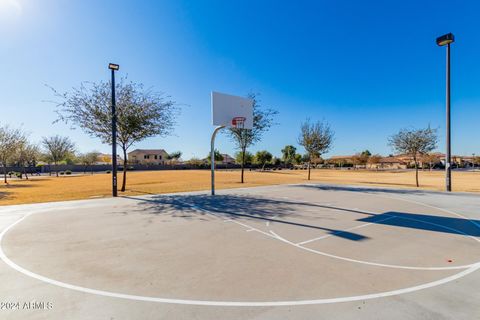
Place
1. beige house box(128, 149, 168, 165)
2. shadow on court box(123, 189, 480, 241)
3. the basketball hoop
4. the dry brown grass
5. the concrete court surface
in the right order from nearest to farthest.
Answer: the concrete court surface
shadow on court box(123, 189, 480, 241)
the dry brown grass
the basketball hoop
beige house box(128, 149, 168, 165)

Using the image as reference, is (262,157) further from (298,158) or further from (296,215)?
(296,215)

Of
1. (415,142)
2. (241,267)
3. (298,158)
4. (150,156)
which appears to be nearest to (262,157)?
(298,158)

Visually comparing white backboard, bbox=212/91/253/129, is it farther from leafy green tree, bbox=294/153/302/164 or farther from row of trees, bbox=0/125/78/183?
leafy green tree, bbox=294/153/302/164

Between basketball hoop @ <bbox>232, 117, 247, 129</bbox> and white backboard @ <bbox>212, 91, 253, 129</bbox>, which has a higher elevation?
white backboard @ <bbox>212, 91, 253, 129</bbox>

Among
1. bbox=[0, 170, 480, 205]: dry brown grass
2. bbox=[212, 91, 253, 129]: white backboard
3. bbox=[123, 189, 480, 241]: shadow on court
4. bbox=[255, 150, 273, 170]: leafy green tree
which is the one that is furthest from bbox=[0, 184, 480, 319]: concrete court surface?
bbox=[255, 150, 273, 170]: leafy green tree

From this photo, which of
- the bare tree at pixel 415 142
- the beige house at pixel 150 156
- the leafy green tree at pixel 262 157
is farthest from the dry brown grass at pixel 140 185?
the beige house at pixel 150 156

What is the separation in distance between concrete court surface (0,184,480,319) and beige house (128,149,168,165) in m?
94.3

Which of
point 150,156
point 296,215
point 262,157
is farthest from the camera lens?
point 150,156

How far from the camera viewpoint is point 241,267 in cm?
429

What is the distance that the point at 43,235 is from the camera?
6324 millimetres

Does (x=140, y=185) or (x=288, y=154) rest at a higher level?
(x=288, y=154)

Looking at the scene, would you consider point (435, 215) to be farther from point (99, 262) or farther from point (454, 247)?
point (99, 262)

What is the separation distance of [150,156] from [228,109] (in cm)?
9183

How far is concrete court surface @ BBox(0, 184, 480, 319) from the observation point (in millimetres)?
3037
